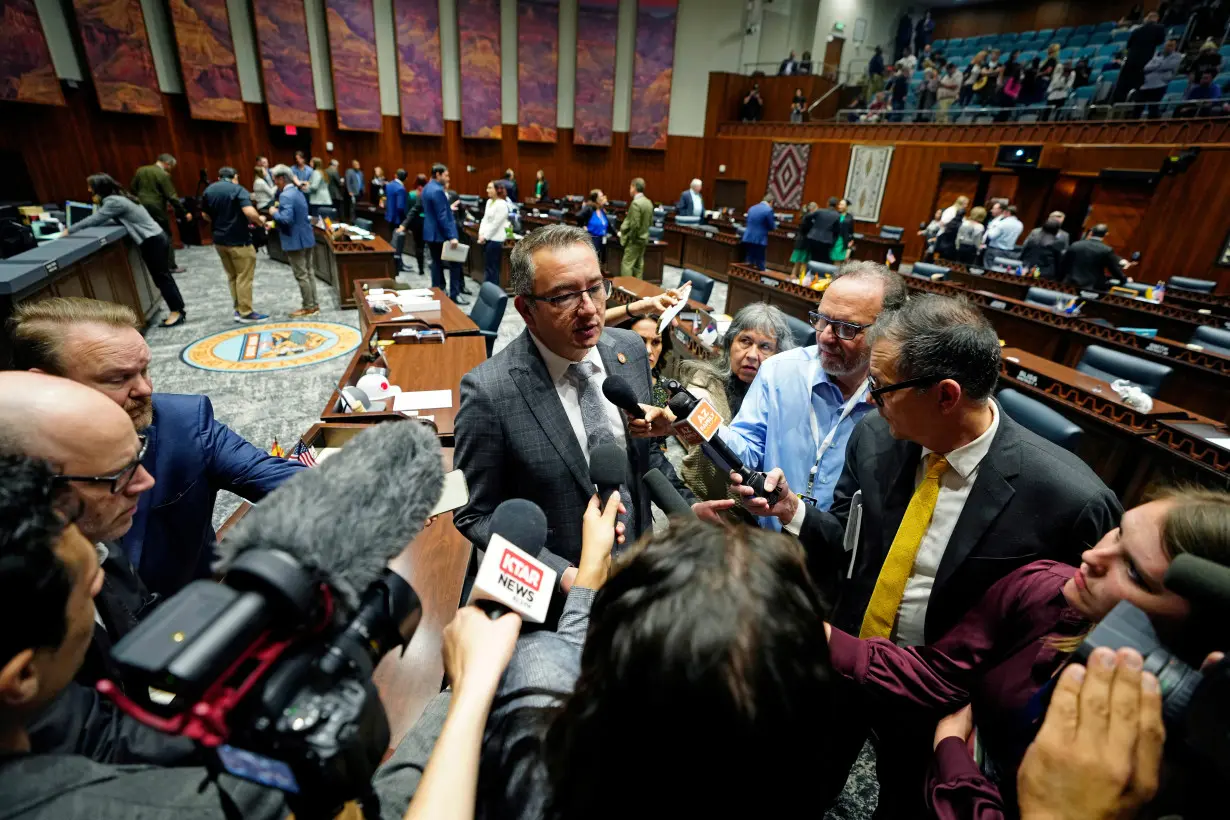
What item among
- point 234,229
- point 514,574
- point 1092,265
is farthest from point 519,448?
point 1092,265

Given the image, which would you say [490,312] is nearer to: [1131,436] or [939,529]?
[939,529]

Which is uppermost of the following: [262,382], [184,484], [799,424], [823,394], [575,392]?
[575,392]

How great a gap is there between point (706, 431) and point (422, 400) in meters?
2.14

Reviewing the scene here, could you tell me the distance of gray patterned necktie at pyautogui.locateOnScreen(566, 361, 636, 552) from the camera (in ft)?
5.33

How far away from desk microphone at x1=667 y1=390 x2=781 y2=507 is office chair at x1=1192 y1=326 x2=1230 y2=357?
6.35 meters

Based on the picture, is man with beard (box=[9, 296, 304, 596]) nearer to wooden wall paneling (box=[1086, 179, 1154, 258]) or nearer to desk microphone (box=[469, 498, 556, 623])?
desk microphone (box=[469, 498, 556, 623])

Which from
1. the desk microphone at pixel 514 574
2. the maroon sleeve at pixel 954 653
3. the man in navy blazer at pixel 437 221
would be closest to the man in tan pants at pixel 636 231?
the man in navy blazer at pixel 437 221

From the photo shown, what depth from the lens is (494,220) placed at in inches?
315

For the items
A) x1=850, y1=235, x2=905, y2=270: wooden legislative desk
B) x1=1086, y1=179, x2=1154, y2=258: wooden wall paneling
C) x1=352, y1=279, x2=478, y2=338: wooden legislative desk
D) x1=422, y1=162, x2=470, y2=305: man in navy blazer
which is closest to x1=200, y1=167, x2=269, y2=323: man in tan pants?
x1=422, y1=162, x2=470, y2=305: man in navy blazer

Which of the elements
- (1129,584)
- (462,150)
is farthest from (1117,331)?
(462,150)

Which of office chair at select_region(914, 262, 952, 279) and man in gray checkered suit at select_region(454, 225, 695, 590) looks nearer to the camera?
man in gray checkered suit at select_region(454, 225, 695, 590)

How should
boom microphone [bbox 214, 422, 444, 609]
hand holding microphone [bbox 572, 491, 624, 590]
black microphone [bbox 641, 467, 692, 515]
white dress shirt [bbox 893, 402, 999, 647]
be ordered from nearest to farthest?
boom microphone [bbox 214, 422, 444, 609]
hand holding microphone [bbox 572, 491, 624, 590]
black microphone [bbox 641, 467, 692, 515]
white dress shirt [bbox 893, 402, 999, 647]

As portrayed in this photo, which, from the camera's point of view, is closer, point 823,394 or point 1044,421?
point 823,394

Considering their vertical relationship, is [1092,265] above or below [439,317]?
above
